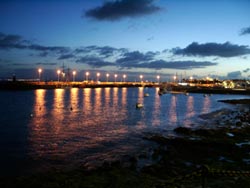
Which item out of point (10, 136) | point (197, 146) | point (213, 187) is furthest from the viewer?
point (10, 136)

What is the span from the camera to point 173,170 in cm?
1628

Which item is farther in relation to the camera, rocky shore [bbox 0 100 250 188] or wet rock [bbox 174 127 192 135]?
wet rock [bbox 174 127 192 135]

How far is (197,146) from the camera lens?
2259 cm

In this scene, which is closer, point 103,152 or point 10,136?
point 103,152

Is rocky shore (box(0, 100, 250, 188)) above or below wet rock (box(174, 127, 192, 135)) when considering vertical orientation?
above

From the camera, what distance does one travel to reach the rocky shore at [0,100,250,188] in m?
13.1

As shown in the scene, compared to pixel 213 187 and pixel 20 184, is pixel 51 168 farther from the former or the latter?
pixel 213 187

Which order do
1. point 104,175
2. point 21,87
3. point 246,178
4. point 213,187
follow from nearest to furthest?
point 213,187 < point 246,178 < point 104,175 < point 21,87

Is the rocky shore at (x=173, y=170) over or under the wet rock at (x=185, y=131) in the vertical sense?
over

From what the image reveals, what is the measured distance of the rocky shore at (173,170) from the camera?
13.1 metres

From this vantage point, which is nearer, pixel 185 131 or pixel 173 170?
pixel 173 170

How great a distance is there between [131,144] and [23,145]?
9.83 metres

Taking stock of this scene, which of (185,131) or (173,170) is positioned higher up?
(173,170)

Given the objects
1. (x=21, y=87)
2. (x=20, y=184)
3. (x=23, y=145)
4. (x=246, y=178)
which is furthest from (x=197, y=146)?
(x=21, y=87)
